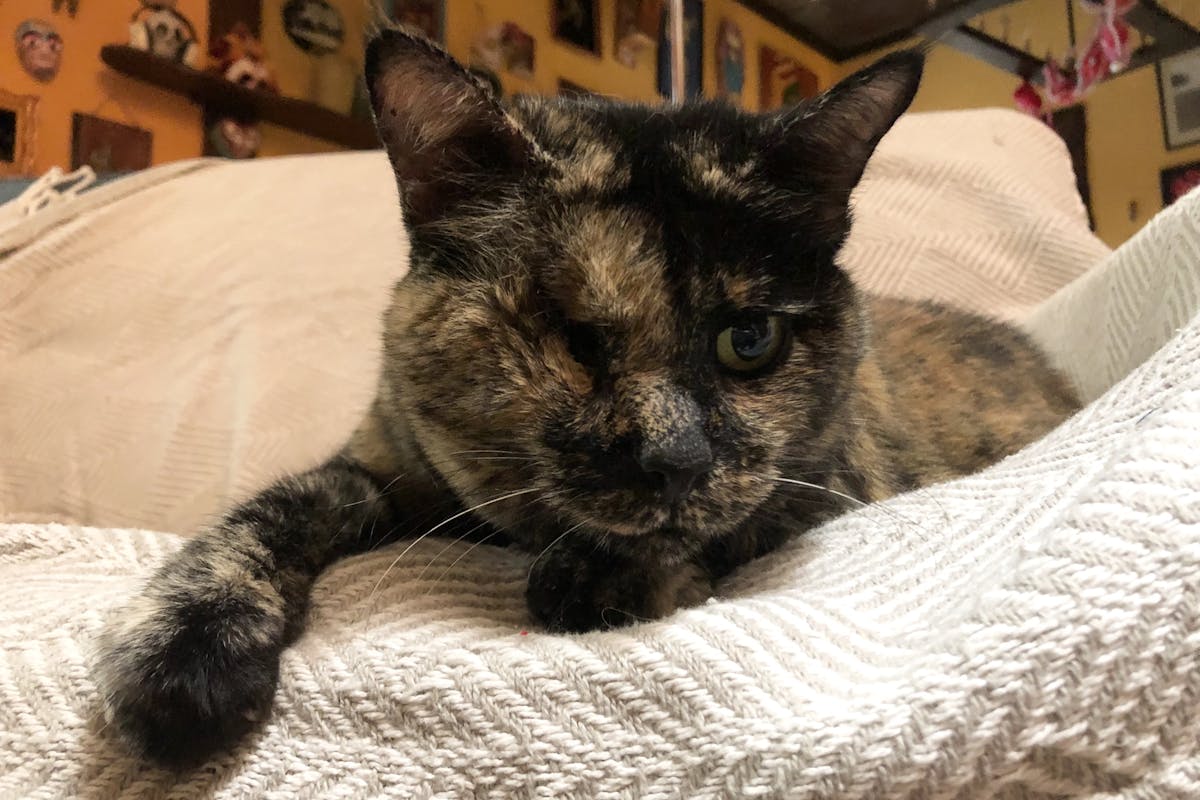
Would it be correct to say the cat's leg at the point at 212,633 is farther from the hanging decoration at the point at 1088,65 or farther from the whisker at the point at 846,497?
the hanging decoration at the point at 1088,65

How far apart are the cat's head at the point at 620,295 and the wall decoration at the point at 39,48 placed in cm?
228

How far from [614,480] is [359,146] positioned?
8.36 feet

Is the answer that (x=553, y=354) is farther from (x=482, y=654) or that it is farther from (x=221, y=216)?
(x=221, y=216)

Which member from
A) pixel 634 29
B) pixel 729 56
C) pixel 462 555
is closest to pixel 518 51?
pixel 634 29

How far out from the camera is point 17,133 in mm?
2309

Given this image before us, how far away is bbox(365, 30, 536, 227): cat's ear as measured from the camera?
0.64 metres

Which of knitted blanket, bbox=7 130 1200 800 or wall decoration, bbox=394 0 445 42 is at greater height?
wall decoration, bbox=394 0 445 42

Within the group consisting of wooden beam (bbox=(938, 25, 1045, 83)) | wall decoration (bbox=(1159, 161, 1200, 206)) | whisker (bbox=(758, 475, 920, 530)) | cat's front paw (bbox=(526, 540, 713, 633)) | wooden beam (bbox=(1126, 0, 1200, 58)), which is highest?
wooden beam (bbox=(1126, 0, 1200, 58))

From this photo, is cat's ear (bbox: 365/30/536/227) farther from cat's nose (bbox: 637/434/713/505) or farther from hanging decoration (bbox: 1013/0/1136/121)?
hanging decoration (bbox: 1013/0/1136/121)

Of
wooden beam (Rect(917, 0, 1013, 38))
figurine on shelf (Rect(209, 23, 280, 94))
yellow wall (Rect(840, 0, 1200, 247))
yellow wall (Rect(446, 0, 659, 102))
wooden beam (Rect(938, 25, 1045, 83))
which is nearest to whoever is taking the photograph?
wooden beam (Rect(917, 0, 1013, 38))

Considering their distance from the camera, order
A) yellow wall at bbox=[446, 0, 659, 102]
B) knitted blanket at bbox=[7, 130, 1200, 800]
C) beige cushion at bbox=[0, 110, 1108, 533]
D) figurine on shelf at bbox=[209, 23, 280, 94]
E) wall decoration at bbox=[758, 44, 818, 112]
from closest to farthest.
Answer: knitted blanket at bbox=[7, 130, 1200, 800] < beige cushion at bbox=[0, 110, 1108, 533] < figurine on shelf at bbox=[209, 23, 280, 94] < yellow wall at bbox=[446, 0, 659, 102] < wall decoration at bbox=[758, 44, 818, 112]

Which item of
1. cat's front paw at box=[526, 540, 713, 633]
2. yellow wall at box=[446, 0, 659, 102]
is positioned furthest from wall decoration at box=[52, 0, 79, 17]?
cat's front paw at box=[526, 540, 713, 633]

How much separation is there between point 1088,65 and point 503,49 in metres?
1.83

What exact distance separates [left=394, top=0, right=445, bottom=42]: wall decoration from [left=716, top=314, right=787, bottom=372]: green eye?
88.5 inches
